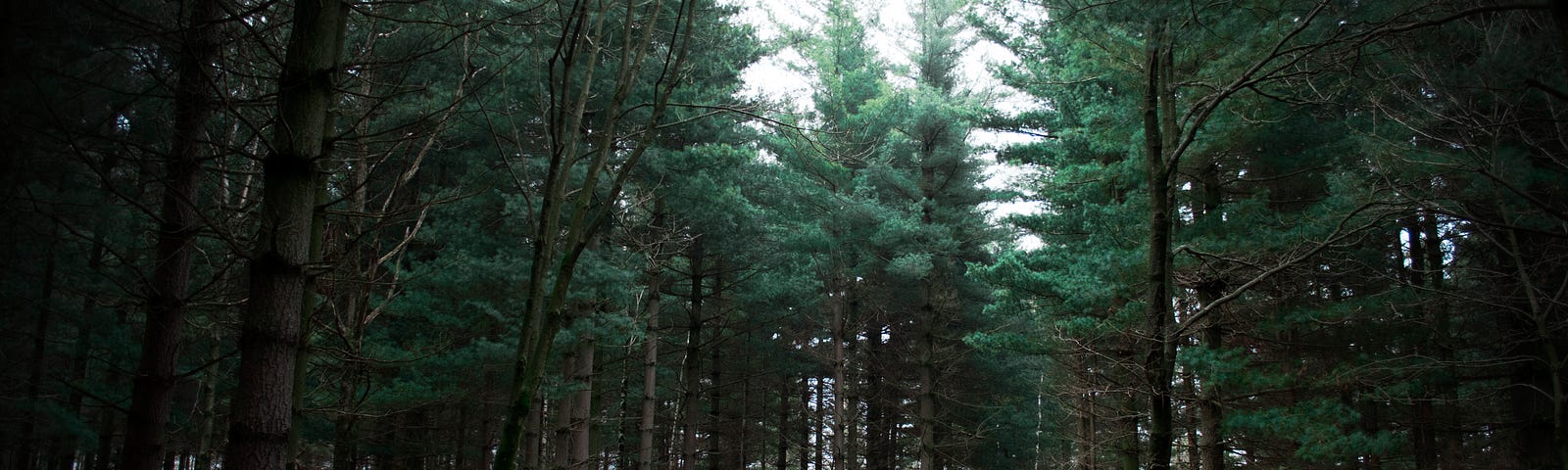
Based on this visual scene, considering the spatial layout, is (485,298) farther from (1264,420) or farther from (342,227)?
(1264,420)

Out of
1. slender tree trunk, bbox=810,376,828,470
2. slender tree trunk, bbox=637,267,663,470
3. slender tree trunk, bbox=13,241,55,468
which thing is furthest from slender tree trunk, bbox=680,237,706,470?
slender tree trunk, bbox=13,241,55,468

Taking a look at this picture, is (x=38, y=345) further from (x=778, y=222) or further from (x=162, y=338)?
(x=778, y=222)

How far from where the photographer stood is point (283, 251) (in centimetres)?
268

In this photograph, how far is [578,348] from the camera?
1066 cm

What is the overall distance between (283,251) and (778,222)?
1088cm

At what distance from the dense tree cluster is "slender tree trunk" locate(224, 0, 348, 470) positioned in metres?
0.01

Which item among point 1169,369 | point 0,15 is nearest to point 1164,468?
point 1169,369

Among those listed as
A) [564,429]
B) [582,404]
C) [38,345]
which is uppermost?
[38,345]

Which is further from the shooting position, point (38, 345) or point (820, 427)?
point (820, 427)

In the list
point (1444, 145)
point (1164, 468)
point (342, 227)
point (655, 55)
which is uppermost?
point (655, 55)

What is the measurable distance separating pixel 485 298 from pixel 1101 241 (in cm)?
794

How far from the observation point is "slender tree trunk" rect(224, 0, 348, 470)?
8.50 ft

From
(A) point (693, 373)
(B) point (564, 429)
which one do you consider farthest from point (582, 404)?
(A) point (693, 373)

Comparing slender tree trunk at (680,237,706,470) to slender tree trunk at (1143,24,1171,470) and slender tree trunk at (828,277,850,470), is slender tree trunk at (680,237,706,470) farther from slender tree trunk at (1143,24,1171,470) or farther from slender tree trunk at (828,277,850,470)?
slender tree trunk at (1143,24,1171,470)
